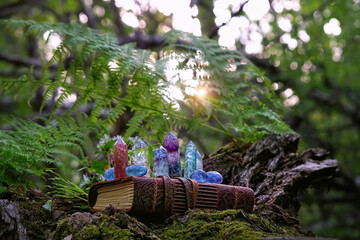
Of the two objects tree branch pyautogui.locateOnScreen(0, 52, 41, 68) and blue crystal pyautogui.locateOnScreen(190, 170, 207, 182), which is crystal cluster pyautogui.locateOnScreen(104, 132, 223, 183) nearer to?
blue crystal pyautogui.locateOnScreen(190, 170, 207, 182)

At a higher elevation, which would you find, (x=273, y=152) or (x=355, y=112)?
(x=355, y=112)

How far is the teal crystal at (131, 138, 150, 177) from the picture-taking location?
1692mm

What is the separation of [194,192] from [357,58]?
Result: 692 centimetres

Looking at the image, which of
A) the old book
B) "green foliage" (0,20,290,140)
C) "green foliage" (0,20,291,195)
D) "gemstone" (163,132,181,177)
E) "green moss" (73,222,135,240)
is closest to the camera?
"green moss" (73,222,135,240)

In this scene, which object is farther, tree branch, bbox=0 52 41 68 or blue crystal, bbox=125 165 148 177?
tree branch, bbox=0 52 41 68

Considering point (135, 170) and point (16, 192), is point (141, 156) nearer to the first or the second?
point (135, 170)

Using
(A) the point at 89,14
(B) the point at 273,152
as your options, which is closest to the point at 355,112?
(A) the point at 89,14

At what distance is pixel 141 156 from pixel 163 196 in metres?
0.30

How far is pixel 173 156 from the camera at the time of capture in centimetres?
169

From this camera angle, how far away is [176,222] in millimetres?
1441

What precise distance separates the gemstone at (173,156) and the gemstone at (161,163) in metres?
0.06

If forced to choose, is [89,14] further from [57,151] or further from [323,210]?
[323,210]

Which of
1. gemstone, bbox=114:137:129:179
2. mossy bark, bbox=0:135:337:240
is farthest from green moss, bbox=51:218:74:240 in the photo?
gemstone, bbox=114:137:129:179

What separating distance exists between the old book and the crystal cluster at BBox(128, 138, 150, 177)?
0.20m
